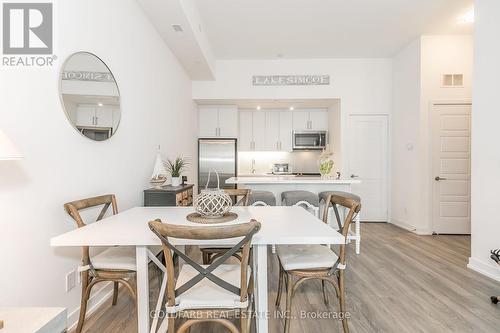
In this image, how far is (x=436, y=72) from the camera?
4.41m

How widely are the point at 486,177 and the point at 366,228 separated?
2.26 metres

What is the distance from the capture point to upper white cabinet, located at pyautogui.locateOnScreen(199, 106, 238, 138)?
5.94 metres

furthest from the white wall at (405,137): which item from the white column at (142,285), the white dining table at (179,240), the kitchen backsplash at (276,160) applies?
the white column at (142,285)

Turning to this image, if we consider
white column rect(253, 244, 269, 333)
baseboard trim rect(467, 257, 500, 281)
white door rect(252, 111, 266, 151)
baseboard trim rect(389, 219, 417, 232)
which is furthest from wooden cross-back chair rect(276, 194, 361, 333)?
white door rect(252, 111, 266, 151)

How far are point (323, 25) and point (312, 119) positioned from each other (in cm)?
250

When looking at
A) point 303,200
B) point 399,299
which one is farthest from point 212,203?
point 303,200

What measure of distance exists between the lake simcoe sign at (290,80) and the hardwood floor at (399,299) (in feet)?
10.8

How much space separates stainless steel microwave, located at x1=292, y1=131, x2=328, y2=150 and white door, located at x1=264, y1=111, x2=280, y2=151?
→ 396 millimetres

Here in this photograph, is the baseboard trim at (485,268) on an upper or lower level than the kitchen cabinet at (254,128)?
lower

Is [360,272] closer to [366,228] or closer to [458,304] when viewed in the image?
[458,304]

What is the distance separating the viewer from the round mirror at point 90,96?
1918mm

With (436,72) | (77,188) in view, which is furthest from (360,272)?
(436,72)

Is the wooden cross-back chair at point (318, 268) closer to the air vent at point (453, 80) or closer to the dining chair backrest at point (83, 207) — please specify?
the dining chair backrest at point (83, 207)

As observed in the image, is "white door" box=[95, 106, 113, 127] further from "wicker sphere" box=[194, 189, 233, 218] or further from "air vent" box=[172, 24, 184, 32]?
"air vent" box=[172, 24, 184, 32]
